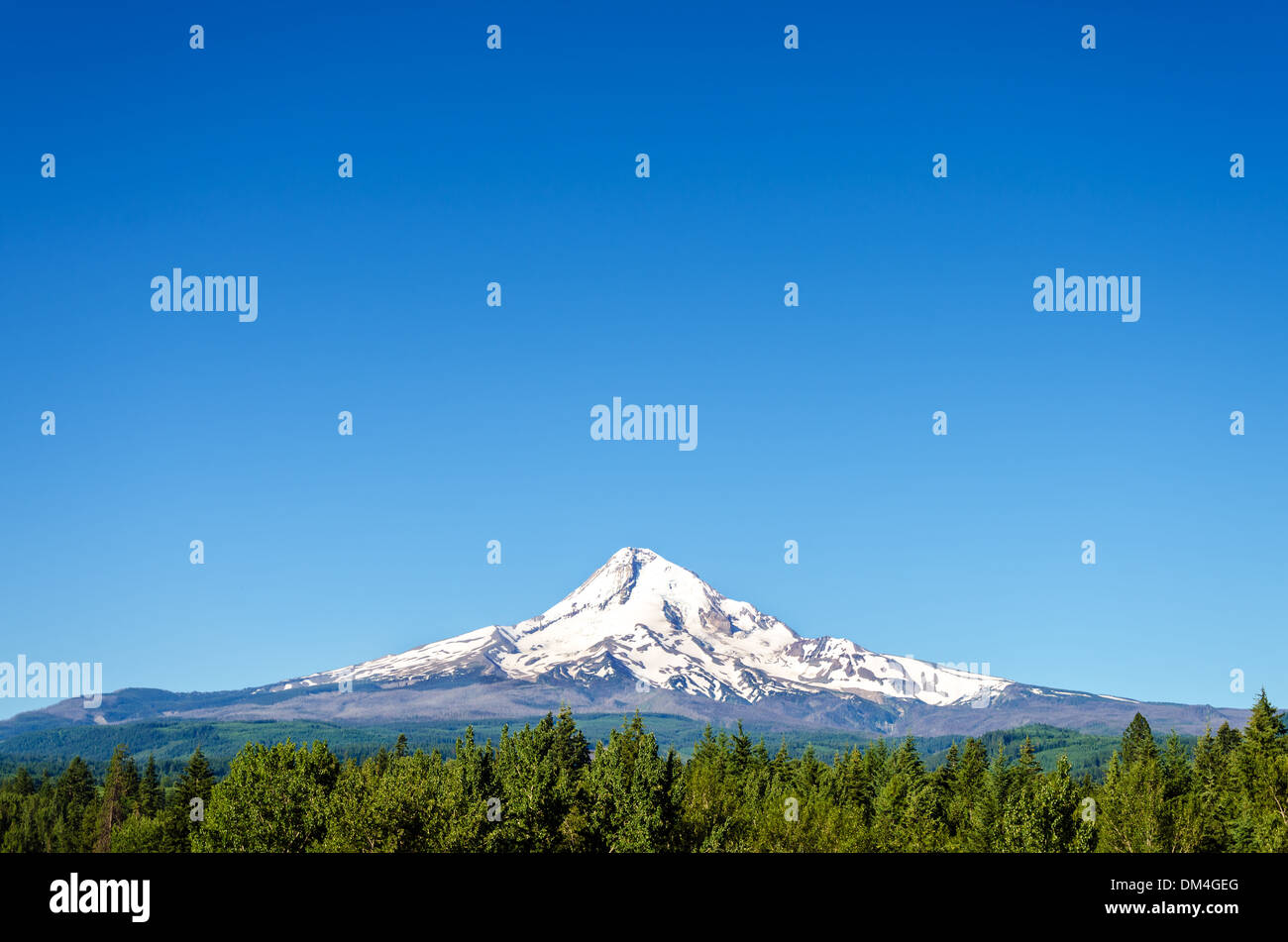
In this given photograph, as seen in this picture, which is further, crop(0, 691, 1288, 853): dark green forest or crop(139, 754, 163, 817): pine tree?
crop(139, 754, 163, 817): pine tree

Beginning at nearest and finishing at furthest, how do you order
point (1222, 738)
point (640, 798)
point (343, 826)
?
point (343, 826), point (640, 798), point (1222, 738)

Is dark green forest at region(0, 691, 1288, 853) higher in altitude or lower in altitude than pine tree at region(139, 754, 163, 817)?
higher

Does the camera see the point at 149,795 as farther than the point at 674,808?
Yes

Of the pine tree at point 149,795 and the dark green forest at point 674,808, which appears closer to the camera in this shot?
the dark green forest at point 674,808

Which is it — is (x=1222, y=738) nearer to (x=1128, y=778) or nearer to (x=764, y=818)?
(x=1128, y=778)

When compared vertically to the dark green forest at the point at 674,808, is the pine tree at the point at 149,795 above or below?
below
